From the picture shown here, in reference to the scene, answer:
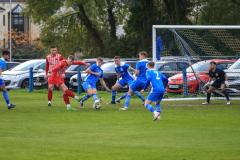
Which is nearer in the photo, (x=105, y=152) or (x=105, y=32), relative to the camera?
(x=105, y=152)

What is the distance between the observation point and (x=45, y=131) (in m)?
20.1

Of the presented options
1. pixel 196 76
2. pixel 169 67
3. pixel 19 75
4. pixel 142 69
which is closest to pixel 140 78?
pixel 142 69

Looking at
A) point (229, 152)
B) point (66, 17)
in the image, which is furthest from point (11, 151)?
point (66, 17)

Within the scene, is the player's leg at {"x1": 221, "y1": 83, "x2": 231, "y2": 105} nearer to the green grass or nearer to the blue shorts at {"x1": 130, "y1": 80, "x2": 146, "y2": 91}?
the green grass

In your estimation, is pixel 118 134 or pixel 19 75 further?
pixel 19 75

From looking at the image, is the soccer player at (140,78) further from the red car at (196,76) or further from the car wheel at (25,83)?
the car wheel at (25,83)

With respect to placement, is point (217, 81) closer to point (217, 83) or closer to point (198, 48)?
point (217, 83)

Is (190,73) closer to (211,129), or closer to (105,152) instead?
(211,129)

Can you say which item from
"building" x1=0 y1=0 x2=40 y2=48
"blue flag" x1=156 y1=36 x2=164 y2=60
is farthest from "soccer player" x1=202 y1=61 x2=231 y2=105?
"building" x1=0 y1=0 x2=40 y2=48

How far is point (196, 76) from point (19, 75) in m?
12.8

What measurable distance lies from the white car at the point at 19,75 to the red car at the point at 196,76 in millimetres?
10491

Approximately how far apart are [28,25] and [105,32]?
38371 mm

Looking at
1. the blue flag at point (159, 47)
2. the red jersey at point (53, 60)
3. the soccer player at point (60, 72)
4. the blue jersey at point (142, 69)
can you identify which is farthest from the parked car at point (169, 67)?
the soccer player at point (60, 72)

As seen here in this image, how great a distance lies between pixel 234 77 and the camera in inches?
1318
